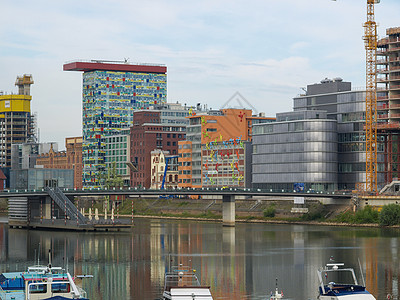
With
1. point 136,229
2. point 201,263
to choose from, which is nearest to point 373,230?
point 136,229

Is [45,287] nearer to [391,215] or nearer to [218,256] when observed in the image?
[218,256]

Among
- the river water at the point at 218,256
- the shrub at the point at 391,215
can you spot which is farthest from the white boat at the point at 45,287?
the shrub at the point at 391,215

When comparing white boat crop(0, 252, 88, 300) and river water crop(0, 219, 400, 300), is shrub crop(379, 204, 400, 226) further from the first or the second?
white boat crop(0, 252, 88, 300)

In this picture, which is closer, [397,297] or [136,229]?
[397,297]

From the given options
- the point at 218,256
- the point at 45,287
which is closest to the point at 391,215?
the point at 218,256

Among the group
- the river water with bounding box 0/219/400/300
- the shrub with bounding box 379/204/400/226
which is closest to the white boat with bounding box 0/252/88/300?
the river water with bounding box 0/219/400/300

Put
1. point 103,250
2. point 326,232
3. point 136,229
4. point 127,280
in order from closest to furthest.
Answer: point 127,280 → point 103,250 → point 326,232 → point 136,229

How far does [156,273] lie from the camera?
Answer: 10462 centimetres

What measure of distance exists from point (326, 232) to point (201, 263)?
70331 mm

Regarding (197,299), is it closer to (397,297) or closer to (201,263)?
(397,297)

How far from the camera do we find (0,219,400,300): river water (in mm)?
92656

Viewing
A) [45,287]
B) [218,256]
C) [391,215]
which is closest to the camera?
[45,287]

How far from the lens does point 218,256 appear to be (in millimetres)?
127500

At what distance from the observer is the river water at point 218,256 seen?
9266 cm
